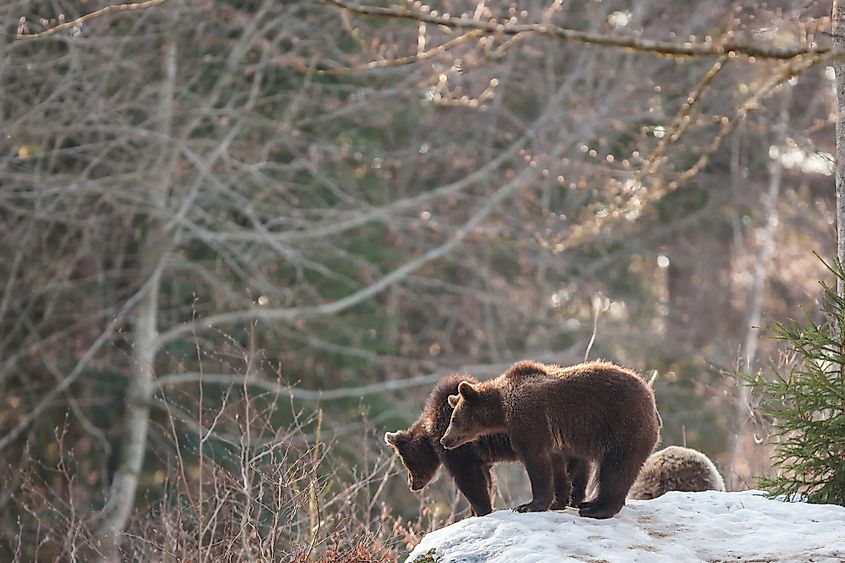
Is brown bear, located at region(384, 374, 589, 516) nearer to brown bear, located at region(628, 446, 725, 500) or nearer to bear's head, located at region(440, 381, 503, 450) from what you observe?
bear's head, located at region(440, 381, 503, 450)

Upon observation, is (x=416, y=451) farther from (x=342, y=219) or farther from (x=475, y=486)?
(x=342, y=219)

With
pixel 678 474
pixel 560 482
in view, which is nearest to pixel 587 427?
pixel 560 482

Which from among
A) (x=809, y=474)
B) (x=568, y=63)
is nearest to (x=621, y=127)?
(x=568, y=63)

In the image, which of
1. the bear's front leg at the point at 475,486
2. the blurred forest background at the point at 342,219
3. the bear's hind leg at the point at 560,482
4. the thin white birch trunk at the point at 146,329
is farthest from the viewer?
the thin white birch trunk at the point at 146,329

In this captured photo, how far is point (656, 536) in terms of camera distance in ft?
23.4

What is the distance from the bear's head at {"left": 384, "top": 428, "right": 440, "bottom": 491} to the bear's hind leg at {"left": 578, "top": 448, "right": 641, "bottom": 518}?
4.55ft

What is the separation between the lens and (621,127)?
65.9 ft

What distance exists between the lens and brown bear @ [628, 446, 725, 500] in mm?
9188

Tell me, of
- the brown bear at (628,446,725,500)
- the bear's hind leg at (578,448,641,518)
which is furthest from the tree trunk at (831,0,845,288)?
the bear's hind leg at (578,448,641,518)

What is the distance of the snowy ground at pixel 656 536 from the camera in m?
6.71

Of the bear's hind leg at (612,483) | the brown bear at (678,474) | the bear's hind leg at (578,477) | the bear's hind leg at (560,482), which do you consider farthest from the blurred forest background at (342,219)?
the bear's hind leg at (612,483)

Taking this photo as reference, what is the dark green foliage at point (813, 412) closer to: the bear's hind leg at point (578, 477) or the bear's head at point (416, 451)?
the bear's hind leg at point (578, 477)

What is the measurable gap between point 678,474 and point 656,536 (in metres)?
2.16

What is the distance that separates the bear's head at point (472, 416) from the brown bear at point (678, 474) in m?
2.00
